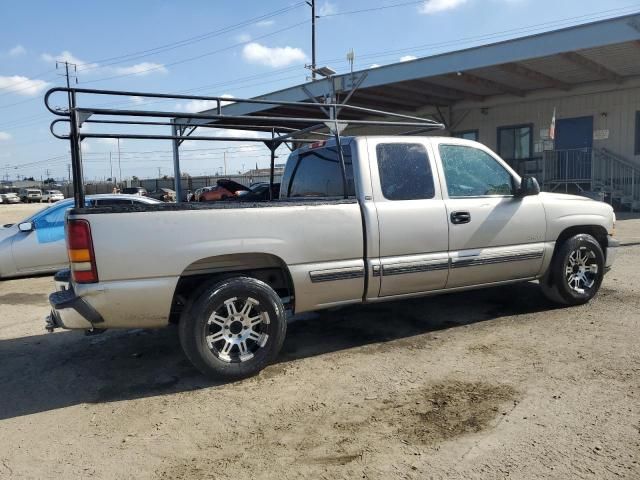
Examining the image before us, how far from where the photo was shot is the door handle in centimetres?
488

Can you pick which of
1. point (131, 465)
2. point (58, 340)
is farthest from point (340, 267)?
point (58, 340)

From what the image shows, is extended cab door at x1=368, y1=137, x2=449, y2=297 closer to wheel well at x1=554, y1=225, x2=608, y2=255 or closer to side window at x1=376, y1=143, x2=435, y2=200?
side window at x1=376, y1=143, x2=435, y2=200

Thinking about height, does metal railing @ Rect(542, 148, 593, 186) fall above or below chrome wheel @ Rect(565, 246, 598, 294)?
above

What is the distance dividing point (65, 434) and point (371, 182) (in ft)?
9.81

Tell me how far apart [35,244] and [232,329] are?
5.54 metres

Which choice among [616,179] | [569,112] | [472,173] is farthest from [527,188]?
[569,112]

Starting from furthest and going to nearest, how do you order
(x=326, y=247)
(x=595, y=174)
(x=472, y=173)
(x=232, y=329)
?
(x=595, y=174)
(x=472, y=173)
(x=326, y=247)
(x=232, y=329)

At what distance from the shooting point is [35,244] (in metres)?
8.16

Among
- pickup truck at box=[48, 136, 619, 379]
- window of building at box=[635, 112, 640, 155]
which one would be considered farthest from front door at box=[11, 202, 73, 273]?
window of building at box=[635, 112, 640, 155]

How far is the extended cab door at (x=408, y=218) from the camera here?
4578 mm

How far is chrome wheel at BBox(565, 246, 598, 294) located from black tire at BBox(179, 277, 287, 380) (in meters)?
3.37

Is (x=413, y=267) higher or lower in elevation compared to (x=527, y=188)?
lower

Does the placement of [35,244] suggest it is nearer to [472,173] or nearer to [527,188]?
[472,173]

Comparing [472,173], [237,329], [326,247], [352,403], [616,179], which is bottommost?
[352,403]
